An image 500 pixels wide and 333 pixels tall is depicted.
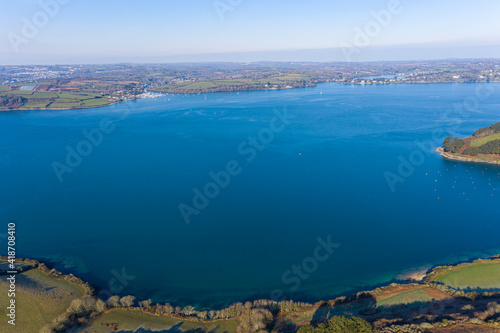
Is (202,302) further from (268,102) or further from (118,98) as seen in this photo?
(118,98)

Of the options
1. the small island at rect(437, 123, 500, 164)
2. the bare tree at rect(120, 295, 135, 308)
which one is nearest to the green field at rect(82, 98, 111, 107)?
the bare tree at rect(120, 295, 135, 308)

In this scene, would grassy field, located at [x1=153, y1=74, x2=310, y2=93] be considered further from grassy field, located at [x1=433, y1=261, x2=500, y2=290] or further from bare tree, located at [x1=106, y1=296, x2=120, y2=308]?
grassy field, located at [x1=433, y1=261, x2=500, y2=290]

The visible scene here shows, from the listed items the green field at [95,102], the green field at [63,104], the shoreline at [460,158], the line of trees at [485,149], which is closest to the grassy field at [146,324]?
the shoreline at [460,158]

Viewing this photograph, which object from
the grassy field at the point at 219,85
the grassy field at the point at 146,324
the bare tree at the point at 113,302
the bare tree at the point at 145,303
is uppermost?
the grassy field at the point at 219,85

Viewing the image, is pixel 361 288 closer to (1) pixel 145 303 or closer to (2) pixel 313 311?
(2) pixel 313 311

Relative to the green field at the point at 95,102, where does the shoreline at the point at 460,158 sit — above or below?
below

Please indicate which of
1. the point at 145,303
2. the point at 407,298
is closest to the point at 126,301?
the point at 145,303

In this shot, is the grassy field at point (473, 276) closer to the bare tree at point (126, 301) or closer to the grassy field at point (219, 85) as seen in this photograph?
the bare tree at point (126, 301)
